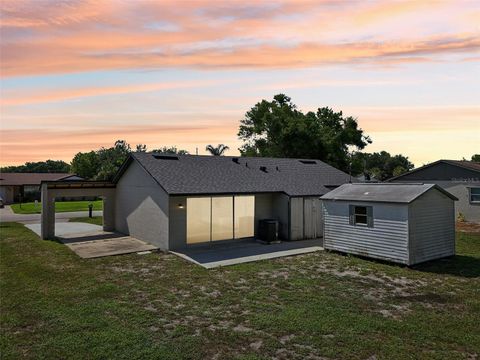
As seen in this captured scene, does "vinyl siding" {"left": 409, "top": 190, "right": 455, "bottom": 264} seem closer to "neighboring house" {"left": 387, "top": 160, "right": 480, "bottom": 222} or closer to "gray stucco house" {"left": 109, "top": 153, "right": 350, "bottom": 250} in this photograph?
"gray stucco house" {"left": 109, "top": 153, "right": 350, "bottom": 250}

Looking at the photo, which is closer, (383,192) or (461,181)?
(383,192)

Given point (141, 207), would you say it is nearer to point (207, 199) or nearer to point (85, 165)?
point (207, 199)

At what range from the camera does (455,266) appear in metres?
14.4

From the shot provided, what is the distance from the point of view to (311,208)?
21.0 m

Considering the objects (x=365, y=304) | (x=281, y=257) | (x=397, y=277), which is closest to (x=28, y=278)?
(x=281, y=257)

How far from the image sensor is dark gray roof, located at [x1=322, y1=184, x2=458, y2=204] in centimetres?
1482

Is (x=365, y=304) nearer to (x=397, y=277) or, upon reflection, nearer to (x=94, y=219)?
(x=397, y=277)

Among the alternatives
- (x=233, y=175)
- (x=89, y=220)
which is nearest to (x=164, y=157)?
(x=233, y=175)

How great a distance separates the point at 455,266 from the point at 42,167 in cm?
11676

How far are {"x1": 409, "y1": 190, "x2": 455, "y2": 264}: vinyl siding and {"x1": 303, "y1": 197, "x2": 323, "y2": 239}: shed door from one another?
6.75m

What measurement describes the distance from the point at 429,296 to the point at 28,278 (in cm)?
1306

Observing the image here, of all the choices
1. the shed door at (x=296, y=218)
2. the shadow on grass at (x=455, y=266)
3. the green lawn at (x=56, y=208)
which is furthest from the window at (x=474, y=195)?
the green lawn at (x=56, y=208)

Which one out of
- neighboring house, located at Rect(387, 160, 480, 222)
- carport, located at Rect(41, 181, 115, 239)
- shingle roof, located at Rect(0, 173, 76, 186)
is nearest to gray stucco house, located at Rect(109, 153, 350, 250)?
carport, located at Rect(41, 181, 115, 239)

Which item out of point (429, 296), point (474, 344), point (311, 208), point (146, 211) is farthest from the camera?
point (311, 208)
